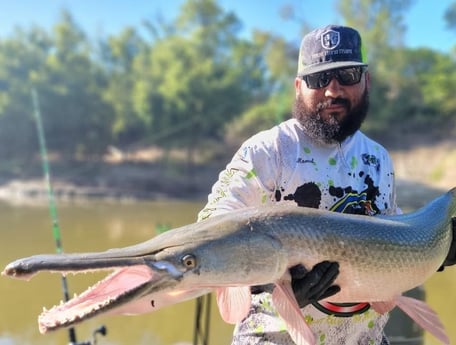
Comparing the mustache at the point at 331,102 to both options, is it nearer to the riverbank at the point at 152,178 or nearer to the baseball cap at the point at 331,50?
the baseball cap at the point at 331,50

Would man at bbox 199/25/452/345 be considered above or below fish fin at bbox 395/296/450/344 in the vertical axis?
above

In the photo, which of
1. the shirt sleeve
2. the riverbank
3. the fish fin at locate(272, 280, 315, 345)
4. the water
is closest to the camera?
the fish fin at locate(272, 280, 315, 345)

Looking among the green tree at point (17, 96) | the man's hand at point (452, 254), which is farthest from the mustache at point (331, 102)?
the green tree at point (17, 96)

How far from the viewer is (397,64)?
2889 centimetres

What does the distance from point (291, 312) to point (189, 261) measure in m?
0.41

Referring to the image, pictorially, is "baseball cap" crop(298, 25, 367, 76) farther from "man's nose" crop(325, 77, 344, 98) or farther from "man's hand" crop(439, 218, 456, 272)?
"man's hand" crop(439, 218, 456, 272)

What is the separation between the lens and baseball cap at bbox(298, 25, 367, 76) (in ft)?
7.02

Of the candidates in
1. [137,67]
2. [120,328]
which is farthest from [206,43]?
[120,328]

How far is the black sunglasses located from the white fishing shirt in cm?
19

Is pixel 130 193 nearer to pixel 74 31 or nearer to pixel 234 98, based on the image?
pixel 234 98

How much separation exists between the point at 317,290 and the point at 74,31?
31.1 m

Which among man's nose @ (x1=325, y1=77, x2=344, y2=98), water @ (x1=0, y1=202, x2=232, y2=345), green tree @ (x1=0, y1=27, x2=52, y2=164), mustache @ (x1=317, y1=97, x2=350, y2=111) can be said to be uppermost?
green tree @ (x1=0, y1=27, x2=52, y2=164)

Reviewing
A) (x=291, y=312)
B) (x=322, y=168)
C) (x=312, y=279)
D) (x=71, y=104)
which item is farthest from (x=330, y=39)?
(x=71, y=104)

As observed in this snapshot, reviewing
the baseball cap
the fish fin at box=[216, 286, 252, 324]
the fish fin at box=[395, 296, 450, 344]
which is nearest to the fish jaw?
the fish fin at box=[216, 286, 252, 324]
